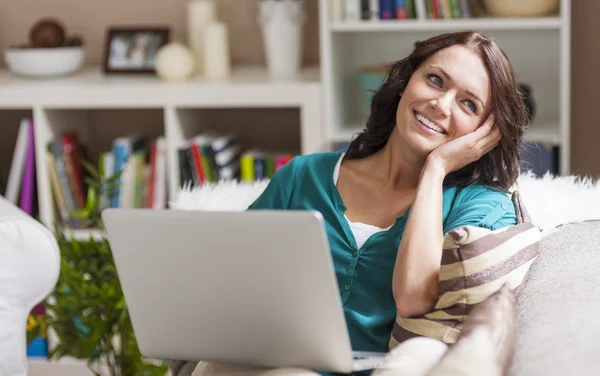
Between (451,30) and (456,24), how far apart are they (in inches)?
2.3

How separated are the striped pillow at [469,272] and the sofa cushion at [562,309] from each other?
0.05 m

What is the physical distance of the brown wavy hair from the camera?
1605mm

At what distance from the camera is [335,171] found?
1.82 meters

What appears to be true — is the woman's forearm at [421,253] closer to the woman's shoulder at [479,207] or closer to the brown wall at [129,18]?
the woman's shoulder at [479,207]

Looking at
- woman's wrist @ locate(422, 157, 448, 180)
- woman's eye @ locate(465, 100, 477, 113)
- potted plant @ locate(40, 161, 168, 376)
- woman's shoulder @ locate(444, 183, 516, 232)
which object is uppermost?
woman's eye @ locate(465, 100, 477, 113)

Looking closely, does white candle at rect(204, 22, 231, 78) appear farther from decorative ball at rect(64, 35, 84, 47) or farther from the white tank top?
the white tank top

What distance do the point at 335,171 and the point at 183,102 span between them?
1.17m

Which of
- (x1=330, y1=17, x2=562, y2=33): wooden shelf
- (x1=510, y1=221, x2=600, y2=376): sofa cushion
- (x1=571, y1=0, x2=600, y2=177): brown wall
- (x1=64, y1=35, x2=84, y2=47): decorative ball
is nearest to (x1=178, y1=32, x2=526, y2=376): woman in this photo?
(x1=510, y1=221, x2=600, y2=376): sofa cushion

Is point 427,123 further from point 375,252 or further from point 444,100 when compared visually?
point 375,252

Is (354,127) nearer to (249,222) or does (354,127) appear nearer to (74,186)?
(74,186)

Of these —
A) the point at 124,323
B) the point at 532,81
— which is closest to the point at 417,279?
the point at 124,323

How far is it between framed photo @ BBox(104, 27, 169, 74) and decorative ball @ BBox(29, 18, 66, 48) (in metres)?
0.16

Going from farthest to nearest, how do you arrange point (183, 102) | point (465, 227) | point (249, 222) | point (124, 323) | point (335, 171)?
point (183, 102)
point (124, 323)
point (335, 171)
point (465, 227)
point (249, 222)

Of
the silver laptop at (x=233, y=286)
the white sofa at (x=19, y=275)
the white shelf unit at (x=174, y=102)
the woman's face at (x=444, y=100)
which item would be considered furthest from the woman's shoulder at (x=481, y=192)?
the white shelf unit at (x=174, y=102)
